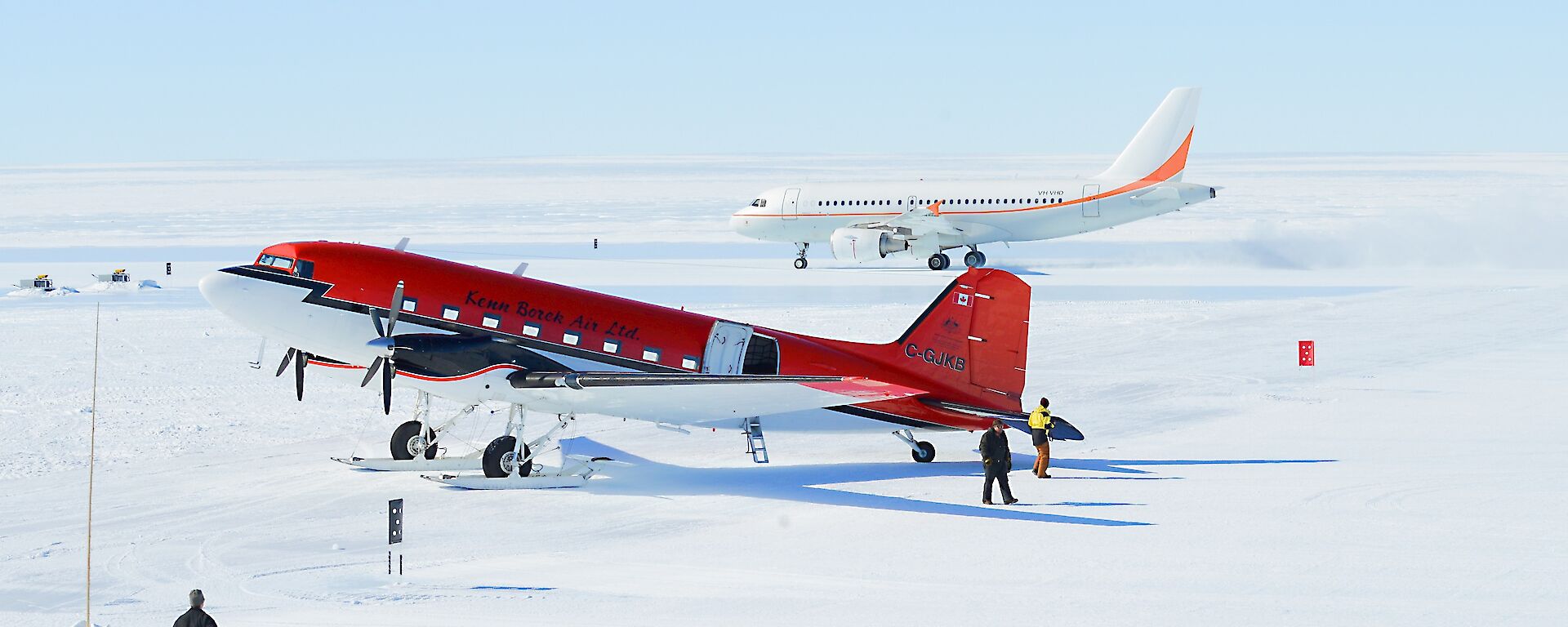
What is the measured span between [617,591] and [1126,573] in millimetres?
6222

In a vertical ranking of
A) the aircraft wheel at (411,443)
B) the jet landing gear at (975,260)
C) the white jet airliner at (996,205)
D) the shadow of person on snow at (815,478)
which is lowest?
the shadow of person on snow at (815,478)

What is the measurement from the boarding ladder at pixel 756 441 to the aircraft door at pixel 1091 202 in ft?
144

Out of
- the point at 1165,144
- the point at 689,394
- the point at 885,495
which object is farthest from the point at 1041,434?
the point at 1165,144

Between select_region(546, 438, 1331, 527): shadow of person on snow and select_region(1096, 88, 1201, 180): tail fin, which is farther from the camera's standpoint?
select_region(1096, 88, 1201, 180): tail fin

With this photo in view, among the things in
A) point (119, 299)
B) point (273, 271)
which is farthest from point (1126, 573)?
point (119, 299)

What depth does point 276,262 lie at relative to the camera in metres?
26.1

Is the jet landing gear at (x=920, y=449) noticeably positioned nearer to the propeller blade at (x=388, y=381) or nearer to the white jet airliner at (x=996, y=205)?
the propeller blade at (x=388, y=381)

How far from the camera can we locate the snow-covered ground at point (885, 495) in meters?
17.7

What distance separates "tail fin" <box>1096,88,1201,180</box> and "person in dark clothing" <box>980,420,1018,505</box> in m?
46.5

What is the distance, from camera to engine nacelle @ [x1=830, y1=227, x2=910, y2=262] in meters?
67.9

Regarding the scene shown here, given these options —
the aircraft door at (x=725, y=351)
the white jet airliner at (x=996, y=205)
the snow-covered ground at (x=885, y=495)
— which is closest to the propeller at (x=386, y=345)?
the snow-covered ground at (x=885, y=495)

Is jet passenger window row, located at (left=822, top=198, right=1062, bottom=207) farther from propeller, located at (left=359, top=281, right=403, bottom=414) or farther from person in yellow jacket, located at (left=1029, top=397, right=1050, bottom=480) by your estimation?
propeller, located at (left=359, top=281, right=403, bottom=414)

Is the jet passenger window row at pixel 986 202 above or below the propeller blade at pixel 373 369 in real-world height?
above

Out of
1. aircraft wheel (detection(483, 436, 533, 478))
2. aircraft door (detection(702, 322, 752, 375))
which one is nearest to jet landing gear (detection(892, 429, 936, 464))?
aircraft door (detection(702, 322, 752, 375))
